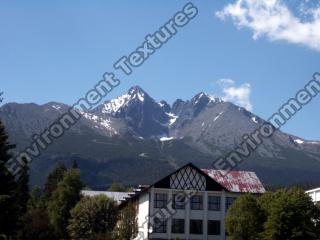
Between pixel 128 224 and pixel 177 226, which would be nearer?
pixel 128 224

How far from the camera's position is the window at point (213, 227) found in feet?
234

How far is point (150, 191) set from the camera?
230ft

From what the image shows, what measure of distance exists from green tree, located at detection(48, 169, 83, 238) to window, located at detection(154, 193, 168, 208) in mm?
15331

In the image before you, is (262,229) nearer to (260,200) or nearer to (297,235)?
(260,200)

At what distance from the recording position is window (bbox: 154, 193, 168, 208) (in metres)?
70.3

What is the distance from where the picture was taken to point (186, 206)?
235ft

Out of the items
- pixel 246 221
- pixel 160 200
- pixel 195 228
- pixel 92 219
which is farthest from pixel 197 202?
pixel 246 221

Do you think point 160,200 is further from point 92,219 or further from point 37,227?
point 37,227

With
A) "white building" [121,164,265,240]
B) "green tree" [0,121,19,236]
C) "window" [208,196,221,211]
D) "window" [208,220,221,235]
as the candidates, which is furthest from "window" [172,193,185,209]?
"green tree" [0,121,19,236]

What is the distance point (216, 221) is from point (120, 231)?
41.5 ft

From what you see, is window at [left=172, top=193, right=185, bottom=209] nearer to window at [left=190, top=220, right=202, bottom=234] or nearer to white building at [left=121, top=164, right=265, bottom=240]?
white building at [left=121, top=164, right=265, bottom=240]

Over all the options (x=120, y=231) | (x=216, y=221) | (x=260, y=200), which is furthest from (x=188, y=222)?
(x=260, y=200)

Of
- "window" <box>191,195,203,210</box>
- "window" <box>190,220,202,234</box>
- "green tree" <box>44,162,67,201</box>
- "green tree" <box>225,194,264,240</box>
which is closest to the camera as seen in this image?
"green tree" <box>225,194,264,240</box>

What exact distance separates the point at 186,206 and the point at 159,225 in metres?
4.05
